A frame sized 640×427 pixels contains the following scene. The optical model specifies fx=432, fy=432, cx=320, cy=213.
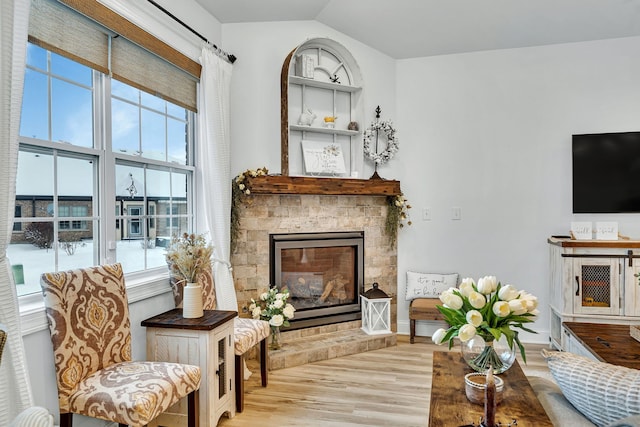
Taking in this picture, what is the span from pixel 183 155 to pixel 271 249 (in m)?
1.10

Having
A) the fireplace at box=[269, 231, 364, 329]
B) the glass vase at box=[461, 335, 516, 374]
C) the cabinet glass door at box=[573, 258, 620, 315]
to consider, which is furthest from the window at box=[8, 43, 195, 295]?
the cabinet glass door at box=[573, 258, 620, 315]

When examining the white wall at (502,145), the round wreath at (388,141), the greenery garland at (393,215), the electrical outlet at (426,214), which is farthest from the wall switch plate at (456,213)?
the round wreath at (388,141)

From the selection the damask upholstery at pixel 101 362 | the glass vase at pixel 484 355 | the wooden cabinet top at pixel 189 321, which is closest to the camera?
the glass vase at pixel 484 355

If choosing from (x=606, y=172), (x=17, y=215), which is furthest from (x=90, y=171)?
(x=606, y=172)

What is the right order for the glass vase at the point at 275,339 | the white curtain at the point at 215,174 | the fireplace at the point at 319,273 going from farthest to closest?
the fireplace at the point at 319,273
the glass vase at the point at 275,339
the white curtain at the point at 215,174

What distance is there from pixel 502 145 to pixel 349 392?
9.21ft

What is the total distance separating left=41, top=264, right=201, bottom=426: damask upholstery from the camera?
5.98 ft

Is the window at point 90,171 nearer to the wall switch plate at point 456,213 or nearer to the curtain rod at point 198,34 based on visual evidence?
the curtain rod at point 198,34

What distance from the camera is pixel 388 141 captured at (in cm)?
437

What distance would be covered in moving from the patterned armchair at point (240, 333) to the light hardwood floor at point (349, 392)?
0.14m

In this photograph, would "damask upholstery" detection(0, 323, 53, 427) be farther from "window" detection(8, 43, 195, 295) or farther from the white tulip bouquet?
the white tulip bouquet

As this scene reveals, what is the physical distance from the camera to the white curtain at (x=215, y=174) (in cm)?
324

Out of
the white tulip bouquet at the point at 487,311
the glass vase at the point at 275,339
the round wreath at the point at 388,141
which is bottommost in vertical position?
the glass vase at the point at 275,339

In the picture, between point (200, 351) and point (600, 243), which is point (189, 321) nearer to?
point (200, 351)
